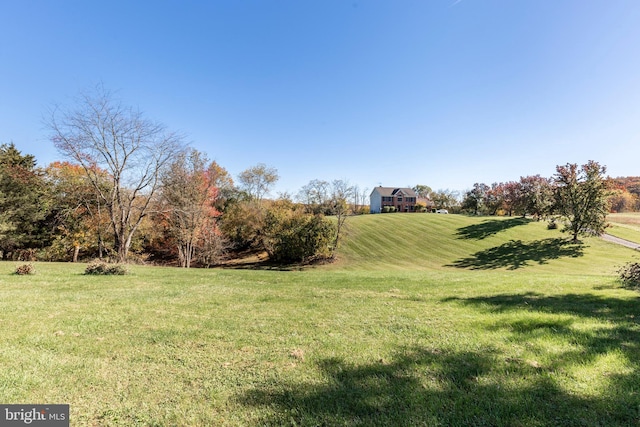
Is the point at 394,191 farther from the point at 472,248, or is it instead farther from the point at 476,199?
the point at 472,248

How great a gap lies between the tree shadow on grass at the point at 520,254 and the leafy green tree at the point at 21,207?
39.6 meters

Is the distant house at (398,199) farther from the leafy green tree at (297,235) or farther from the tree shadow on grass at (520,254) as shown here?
the leafy green tree at (297,235)

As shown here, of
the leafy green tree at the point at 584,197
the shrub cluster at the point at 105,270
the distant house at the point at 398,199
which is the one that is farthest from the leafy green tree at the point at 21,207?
the distant house at the point at 398,199

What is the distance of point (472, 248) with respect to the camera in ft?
109

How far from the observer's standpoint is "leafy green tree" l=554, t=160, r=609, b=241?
28.5 m

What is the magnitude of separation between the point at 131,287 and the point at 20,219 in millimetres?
25352

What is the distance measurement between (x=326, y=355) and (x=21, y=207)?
3174 centimetres

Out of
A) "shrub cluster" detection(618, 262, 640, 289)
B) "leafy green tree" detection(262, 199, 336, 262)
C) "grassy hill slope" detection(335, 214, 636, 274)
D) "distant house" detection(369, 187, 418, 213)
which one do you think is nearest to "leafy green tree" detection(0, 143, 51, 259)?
"leafy green tree" detection(262, 199, 336, 262)

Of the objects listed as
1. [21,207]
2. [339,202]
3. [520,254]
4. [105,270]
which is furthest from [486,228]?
[21,207]

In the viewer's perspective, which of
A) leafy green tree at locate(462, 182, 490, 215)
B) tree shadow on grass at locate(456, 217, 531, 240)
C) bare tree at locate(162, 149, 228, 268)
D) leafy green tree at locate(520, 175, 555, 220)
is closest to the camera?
bare tree at locate(162, 149, 228, 268)

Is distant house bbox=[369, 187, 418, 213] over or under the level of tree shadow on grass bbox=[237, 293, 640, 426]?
over

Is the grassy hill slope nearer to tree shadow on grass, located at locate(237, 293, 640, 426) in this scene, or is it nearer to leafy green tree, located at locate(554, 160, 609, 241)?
leafy green tree, located at locate(554, 160, 609, 241)

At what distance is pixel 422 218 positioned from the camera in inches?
1884

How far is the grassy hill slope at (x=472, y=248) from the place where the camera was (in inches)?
1062
